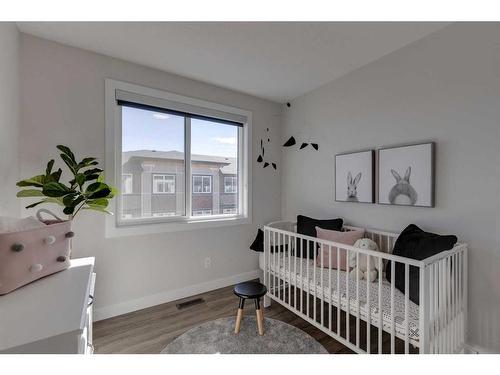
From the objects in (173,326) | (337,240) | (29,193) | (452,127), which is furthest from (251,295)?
(452,127)

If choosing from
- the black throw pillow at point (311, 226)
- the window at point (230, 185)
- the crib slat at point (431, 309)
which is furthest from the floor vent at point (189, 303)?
the crib slat at point (431, 309)

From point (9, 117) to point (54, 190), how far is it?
2.37 feet

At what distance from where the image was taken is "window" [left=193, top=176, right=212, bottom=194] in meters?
2.65

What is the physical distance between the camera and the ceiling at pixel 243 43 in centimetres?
166

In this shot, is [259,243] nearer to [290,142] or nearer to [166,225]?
[166,225]

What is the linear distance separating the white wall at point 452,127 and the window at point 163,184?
6.18 feet

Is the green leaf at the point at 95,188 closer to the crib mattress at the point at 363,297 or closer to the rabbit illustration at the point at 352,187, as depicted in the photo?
the crib mattress at the point at 363,297

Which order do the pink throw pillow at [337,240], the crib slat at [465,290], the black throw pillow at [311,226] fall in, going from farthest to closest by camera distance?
the black throw pillow at [311,226], the pink throw pillow at [337,240], the crib slat at [465,290]

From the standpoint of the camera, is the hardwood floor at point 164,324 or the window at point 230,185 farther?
the window at point 230,185

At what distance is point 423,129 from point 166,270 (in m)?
2.67

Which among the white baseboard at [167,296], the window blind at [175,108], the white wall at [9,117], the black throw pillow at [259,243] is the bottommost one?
the white baseboard at [167,296]

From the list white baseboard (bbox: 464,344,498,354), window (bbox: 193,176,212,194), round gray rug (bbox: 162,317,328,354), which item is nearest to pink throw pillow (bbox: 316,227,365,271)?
round gray rug (bbox: 162,317,328,354)

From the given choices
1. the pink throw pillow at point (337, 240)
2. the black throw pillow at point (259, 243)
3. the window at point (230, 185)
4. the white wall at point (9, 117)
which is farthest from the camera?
the window at point (230, 185)
